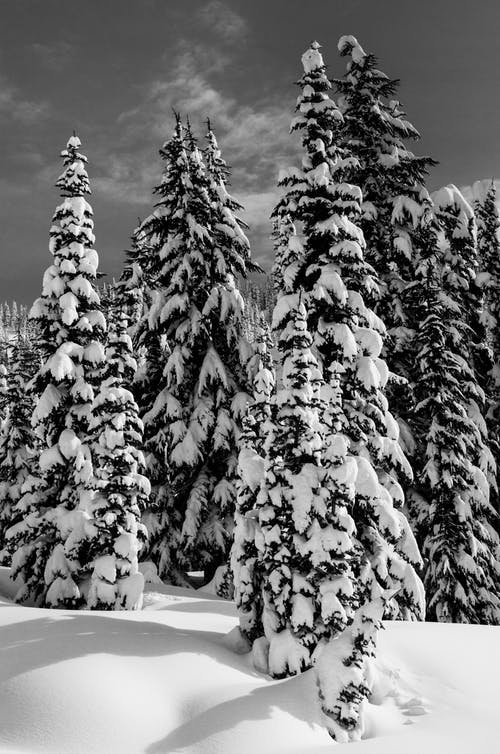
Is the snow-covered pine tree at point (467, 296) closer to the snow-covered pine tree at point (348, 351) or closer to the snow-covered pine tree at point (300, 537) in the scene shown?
the snow-covered pine tree at point (348, 351)

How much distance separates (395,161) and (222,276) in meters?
7.77

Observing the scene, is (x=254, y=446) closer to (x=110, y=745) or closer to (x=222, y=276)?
(x=110, y=745)

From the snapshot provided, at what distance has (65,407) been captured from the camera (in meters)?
17.0

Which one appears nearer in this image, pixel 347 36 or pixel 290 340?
pixel 290 340

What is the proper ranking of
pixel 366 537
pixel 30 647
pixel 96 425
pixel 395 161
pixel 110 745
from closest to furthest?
1. pixel 110 745
2. pixel 30 647
3. pixel 366 537
4. pixel 96 425
5. pixel 395 161

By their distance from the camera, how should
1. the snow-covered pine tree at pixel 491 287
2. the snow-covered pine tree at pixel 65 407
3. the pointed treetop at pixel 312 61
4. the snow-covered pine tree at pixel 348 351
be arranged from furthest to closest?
the snow-covered pine tree at pixel 491 287, the pointed treetop at pixel 312 61, the snow-covered pine tree at pixel 65 407, the snow-covered pine tree at pixel 348 351

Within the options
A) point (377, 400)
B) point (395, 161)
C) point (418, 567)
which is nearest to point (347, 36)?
point (395, 161)

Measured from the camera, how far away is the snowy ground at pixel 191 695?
6.45 metres

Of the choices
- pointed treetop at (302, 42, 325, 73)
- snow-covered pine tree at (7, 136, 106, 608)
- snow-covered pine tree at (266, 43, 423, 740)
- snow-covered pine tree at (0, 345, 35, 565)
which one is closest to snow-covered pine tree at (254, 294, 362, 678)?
snow-covered pine tree at (266, 43, 423, 740)

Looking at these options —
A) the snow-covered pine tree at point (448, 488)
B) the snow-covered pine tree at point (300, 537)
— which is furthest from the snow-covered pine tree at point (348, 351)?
the snow-covered pine tree at point (448, 488)

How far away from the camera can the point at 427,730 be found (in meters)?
7.15

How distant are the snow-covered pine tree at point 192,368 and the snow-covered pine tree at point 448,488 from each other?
6.60 metres

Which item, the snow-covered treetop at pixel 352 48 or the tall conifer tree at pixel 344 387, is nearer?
the tall conifer tree at pixel 344 387

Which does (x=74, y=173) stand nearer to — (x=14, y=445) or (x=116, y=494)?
(x=116, y=494)
